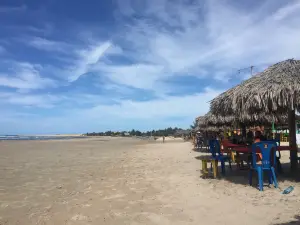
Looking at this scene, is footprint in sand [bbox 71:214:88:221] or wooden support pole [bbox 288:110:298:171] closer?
footprint in sand [bbox 71:214:88:221]

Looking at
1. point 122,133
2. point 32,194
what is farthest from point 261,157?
point 122,133

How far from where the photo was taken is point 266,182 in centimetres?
624

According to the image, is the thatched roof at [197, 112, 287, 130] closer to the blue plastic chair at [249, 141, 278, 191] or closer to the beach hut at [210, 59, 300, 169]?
the beach hut at [210, 59, 300, 169]

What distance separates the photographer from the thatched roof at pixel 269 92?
227 inches

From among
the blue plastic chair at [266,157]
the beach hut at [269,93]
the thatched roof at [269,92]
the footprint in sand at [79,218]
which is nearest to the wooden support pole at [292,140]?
the beach hut at [269,93]

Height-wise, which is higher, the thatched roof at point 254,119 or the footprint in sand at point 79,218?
the thatched roof at point 254,119

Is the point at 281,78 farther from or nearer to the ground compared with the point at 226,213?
farther from the ground

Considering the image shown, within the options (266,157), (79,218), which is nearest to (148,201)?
(79,218)

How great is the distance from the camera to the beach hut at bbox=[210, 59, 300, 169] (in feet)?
18.9

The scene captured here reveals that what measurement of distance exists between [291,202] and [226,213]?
1.14 meters

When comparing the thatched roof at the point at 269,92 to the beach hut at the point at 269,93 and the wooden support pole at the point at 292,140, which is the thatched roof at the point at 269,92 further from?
the wooden support pole at the point at 292,140

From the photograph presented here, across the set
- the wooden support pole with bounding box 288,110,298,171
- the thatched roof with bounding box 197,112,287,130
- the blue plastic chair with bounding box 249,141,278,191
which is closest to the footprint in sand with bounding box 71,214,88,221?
the blue plastic chair with bounding box 249,141,278,191

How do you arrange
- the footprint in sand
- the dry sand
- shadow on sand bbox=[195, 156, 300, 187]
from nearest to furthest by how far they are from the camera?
the dry sand, the footprint in sand, shadow on sand bbox=[195, 156, 300, 187]

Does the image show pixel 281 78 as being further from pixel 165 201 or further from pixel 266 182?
pixel 165 201
